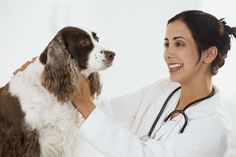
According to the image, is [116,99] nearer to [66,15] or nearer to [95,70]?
[95,70]

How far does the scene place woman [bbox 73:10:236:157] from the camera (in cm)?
135

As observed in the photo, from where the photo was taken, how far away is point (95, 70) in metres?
1.54

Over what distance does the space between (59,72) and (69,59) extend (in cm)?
6

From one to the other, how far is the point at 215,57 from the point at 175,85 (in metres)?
0.31

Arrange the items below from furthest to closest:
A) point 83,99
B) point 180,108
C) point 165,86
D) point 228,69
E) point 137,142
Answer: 1. point 228,69
2. point 165,86
3. point 180,108
4. point 83,99
5. point 137,142

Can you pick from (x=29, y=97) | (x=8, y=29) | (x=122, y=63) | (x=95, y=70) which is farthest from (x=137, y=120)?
(x=8, y=29)

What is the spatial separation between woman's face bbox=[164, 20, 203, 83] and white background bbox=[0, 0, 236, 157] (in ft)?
3.81

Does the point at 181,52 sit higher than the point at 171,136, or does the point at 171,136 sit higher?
the point at 181,52

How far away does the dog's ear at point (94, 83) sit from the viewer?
5.40ft

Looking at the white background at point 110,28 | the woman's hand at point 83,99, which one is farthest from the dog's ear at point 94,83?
the white background at point 110,28

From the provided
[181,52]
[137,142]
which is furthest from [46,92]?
[181,52]

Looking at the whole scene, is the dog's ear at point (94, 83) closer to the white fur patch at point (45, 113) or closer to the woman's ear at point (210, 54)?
the white fur patch at point (45, 113)

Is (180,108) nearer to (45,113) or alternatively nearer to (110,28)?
(45,113)

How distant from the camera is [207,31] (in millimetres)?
1526
